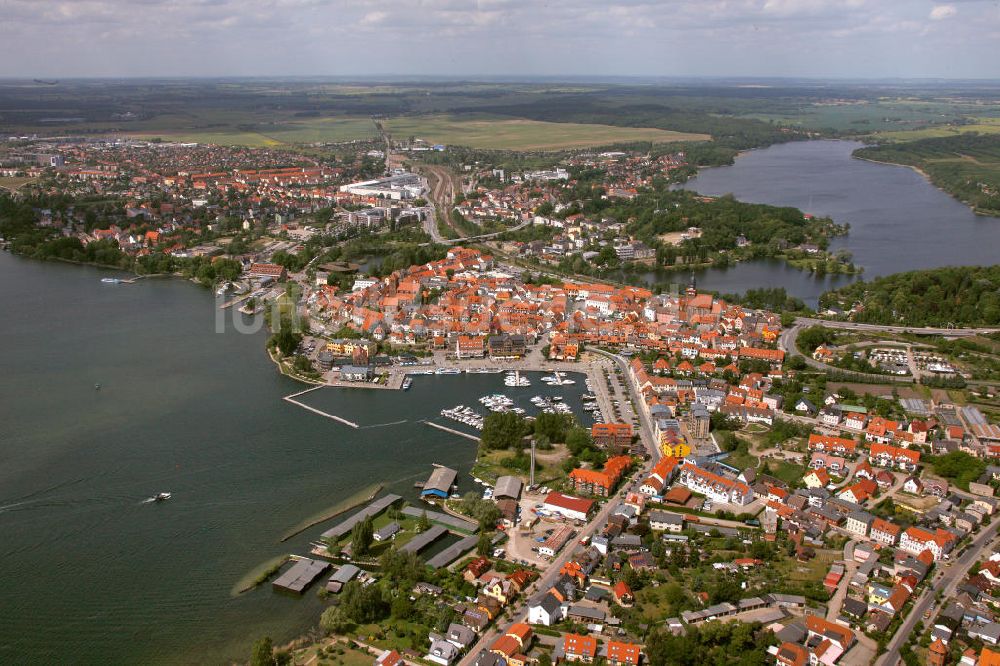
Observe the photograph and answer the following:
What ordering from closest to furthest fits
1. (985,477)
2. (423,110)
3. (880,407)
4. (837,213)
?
(985,477)
(880,407)
(837,213)
(423,110)

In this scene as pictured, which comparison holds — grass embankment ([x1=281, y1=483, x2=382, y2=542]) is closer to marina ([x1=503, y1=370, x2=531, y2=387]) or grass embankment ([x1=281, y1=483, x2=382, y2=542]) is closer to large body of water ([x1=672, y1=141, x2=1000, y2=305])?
marina ([x1=503, y1=370, x2=531, y2=387])

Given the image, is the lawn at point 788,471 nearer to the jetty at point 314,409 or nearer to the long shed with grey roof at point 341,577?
the long shed with grey roof at point 341,577

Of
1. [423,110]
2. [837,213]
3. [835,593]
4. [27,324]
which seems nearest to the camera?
[835,593]

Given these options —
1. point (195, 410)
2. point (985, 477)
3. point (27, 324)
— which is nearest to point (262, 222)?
point (27, 324)

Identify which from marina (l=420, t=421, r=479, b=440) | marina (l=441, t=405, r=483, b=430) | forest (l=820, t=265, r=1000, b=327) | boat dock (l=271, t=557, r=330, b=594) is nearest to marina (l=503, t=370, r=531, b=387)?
marina (l=441, t=405, r=483, b=430)

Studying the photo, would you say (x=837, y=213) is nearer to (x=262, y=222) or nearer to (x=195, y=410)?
(x=262, y=222)

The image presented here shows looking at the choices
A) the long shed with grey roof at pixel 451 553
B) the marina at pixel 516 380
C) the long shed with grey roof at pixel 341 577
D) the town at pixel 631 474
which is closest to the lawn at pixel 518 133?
the town at pixel 631 474

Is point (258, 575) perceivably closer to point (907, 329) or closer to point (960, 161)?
point (907, 329)

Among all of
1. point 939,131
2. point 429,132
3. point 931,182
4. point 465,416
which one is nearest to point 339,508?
point 465,416
